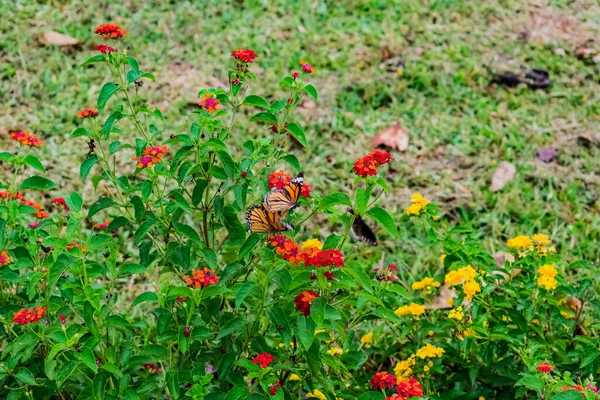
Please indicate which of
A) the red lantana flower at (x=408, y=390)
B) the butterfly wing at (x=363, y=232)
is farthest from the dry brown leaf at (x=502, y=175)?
the red lantana flower at (x=408, y=390)

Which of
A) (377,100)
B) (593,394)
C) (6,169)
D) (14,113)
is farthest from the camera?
(377,100)

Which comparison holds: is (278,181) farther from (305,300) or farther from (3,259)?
(3,259)

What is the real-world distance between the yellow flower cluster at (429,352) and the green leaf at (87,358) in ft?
3.84

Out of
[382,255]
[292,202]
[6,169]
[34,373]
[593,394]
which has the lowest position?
[382,255]

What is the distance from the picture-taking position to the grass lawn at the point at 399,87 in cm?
401

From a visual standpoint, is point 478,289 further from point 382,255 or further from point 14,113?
point 14,113

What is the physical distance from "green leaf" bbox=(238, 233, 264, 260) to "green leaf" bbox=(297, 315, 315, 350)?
26 cm

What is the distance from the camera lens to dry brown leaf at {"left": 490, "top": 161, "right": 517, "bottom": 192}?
407 centimetres

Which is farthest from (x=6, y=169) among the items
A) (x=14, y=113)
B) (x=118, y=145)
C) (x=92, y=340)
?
(x=92, y=340)

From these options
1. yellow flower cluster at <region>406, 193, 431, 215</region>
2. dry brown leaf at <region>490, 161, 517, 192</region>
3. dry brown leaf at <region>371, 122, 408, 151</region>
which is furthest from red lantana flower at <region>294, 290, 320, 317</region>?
dry brown leaf at <region>371, 122, 408, 151</region>

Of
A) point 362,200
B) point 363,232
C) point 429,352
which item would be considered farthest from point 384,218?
point 363,232

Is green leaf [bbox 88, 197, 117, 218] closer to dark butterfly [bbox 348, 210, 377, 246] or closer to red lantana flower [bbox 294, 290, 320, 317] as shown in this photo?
red lantana flower [bbox 294, 290, 320, 317]

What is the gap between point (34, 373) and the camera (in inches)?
87.5

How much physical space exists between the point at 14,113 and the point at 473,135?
305cm
